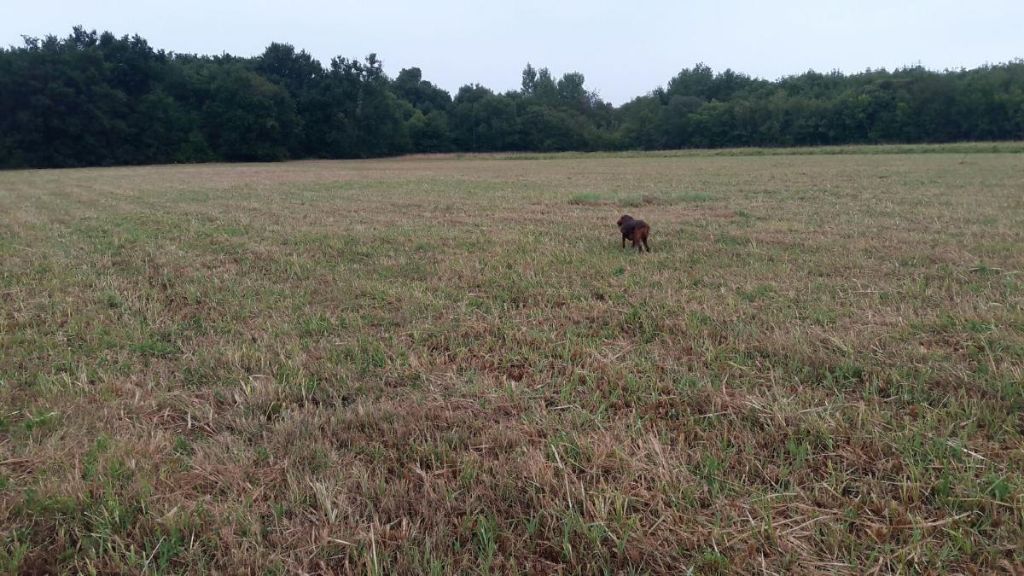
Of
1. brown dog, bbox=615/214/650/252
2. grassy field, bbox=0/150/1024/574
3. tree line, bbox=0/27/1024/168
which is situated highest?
tree line, bbox=0/27/1024/168

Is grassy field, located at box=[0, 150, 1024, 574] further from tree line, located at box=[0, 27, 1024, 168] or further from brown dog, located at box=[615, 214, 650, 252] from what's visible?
tree line, located at box=[0, 27, 1024, 168]

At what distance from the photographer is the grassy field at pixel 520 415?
6.91 ft

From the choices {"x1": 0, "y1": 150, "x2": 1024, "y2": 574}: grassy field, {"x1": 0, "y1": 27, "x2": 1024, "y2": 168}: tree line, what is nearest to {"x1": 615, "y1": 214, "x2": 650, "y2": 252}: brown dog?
{"x1": 0, "y1": 150, "x2": 1024, "y2": 574}: grassy field

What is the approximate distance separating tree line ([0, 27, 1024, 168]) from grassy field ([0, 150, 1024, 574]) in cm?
6312

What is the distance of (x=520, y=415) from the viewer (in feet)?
10.1

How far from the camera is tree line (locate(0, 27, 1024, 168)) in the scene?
184 feet

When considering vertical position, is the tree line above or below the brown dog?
above

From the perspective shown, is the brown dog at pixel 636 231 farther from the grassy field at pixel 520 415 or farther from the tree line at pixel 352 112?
the tree line at pixel 352 112

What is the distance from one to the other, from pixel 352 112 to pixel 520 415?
75.3 meters

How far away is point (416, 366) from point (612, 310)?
6.19ft

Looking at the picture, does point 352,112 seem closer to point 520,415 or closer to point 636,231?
point 636,231

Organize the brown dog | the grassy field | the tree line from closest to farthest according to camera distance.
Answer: the grassy field
the brown dog
the tree line

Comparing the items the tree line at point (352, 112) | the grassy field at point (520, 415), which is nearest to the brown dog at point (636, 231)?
the grassy field at point (520, 415)

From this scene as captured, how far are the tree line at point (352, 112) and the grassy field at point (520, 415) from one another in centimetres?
6312
